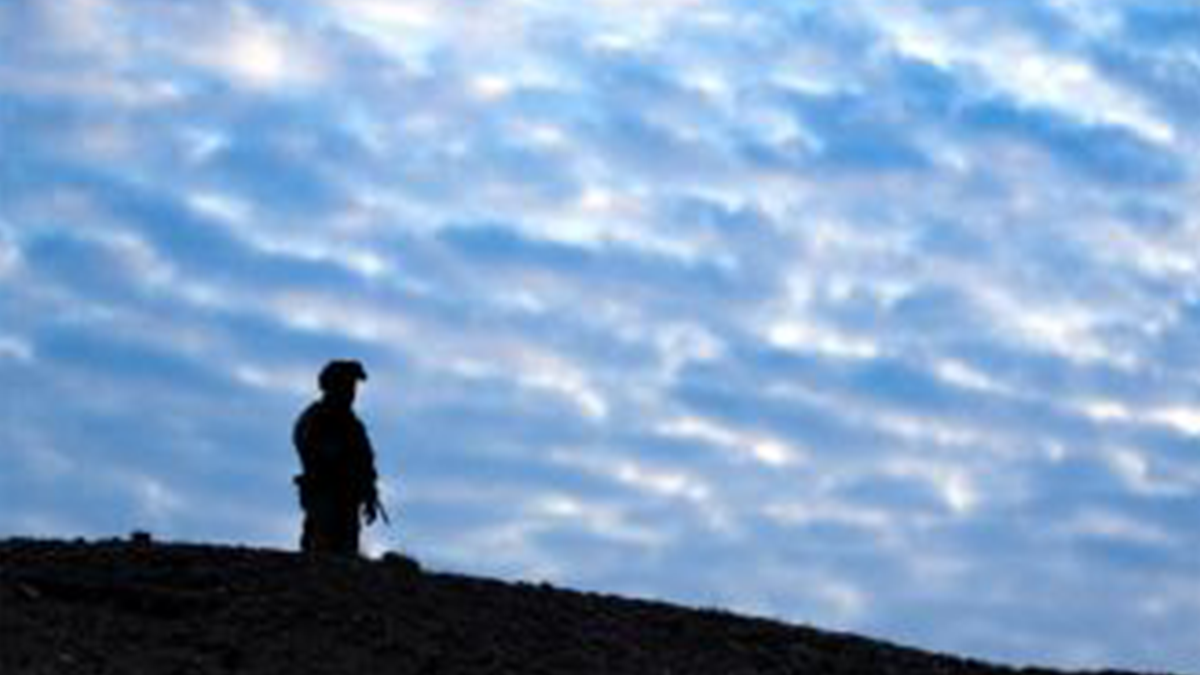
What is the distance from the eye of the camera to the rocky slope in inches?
811

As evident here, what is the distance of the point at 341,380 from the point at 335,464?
77cm

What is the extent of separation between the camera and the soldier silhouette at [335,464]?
2516 centimetres

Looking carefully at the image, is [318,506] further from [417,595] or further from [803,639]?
[803,639]

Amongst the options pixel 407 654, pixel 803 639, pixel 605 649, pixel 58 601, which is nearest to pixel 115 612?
pixel 58 601

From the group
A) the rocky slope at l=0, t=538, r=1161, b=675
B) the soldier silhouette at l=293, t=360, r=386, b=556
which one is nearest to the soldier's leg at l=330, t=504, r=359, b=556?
the soldier silhouette at l=293, t=360, r=386, b=556

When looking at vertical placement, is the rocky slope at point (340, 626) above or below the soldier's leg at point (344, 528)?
below

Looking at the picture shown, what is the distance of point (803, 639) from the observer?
909 inches

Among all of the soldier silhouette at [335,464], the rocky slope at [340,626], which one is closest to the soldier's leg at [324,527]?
the soldier silhouette at [335,464]

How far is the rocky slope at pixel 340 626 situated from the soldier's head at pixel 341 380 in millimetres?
1849

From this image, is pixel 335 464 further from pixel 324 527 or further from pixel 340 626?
pixel 340 626

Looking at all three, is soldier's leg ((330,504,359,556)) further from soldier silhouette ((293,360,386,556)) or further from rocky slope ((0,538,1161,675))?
rocky slope ((0,538,1161,675))

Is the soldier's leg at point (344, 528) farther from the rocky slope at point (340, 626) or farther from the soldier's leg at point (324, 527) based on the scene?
the rocky slope at point (340, 626)

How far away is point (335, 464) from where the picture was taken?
2528 cm

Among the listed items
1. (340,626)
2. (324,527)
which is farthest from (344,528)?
(340,626)
